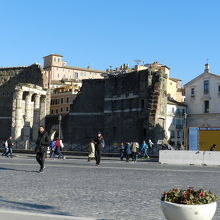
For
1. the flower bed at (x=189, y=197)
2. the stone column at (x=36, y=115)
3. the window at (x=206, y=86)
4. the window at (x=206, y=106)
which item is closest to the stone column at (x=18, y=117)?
the stone column at (x=36, y=115)

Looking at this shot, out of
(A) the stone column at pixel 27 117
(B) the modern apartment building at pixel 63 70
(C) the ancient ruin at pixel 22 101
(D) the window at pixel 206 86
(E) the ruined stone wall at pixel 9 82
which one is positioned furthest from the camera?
Result: (B) the modern apartment building at pixel 63 70

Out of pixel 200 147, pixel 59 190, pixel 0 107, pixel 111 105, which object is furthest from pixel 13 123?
pixel 59 190

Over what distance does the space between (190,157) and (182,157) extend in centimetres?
55

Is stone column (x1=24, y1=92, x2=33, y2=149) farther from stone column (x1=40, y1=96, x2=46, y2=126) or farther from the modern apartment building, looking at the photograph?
the modern apartment building

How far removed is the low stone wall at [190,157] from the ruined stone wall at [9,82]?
149 ft

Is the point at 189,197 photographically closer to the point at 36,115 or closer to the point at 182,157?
the point at 182,157

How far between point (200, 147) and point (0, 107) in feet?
163

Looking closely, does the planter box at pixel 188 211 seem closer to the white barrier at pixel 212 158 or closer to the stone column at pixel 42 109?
the white barrier at pixel 212 158

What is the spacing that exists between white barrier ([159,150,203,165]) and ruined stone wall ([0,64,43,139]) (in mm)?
45239

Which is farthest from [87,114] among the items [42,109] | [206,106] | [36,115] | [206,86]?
[206,86]

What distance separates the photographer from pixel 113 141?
62062 millimetres

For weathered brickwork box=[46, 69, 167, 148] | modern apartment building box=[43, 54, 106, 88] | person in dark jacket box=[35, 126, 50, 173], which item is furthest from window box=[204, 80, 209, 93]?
person in dark jacket box=[35, 126, 50, 173]

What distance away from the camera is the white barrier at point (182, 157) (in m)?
27.6

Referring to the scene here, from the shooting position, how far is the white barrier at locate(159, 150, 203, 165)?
90.5 feet
